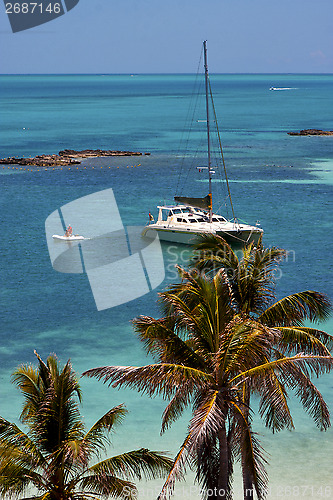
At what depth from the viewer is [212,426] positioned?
14.4 meters

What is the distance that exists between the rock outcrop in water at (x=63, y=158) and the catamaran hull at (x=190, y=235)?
39.0 m

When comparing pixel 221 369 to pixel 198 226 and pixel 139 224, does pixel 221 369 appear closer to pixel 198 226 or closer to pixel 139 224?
pixel 198 226

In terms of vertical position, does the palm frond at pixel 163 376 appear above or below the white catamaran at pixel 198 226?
below

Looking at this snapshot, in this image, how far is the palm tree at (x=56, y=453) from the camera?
49.0 ft

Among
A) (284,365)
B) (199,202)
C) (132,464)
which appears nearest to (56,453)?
(132,464)

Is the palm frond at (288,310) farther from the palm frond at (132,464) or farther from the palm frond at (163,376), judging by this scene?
the palm frond at (132,464)

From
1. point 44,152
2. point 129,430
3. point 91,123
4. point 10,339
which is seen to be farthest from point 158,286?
point 91,123

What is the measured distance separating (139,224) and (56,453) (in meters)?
43.4

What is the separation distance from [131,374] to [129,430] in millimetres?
11935

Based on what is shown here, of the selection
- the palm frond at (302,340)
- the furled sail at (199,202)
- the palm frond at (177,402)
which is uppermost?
the furled sail at (199,202)

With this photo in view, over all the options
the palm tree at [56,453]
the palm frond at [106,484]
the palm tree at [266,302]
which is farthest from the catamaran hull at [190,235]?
the palm frond at [106,484]

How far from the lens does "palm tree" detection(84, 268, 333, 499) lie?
14859mm

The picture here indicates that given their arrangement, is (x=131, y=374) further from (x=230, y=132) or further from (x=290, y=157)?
(x=230, y=132)

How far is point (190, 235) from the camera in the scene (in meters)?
49.1
